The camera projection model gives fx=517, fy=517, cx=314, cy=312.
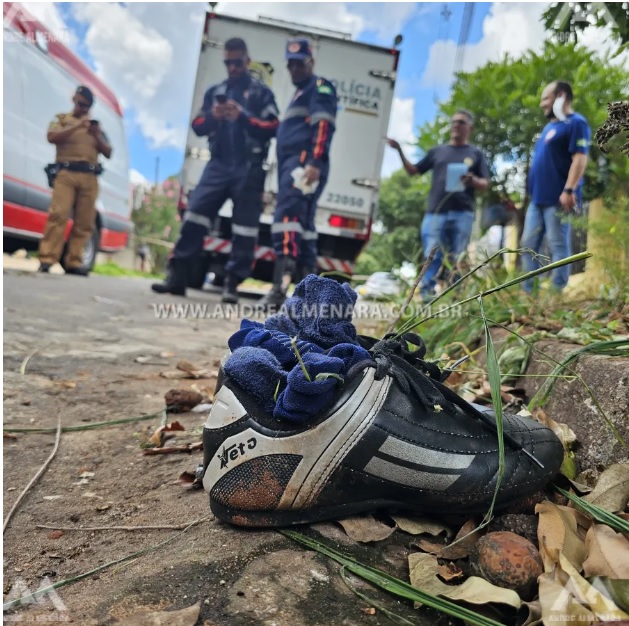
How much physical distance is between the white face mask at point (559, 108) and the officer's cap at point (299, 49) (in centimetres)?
355

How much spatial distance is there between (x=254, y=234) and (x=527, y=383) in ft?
16.3

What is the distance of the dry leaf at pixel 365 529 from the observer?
0.97 m

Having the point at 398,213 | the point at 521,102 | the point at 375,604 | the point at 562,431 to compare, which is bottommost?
the point at 375,604

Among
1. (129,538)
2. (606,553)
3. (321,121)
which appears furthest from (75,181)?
(606,553)

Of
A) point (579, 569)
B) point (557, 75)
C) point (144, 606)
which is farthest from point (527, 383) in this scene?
point (557, 75)

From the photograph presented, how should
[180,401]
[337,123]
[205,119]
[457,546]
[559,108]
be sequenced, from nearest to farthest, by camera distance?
[457,546] → [180,401] → [559,108] → [205,119] → [337,123]

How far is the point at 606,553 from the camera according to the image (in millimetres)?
807

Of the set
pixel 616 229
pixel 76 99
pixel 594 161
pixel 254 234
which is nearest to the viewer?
pixel 616 229

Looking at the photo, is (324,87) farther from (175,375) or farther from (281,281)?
(175,375)

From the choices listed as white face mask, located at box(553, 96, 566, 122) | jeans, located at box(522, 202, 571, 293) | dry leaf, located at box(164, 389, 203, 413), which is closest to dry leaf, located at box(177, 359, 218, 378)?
dry leaf, located at box(164, 389, 203, 413)

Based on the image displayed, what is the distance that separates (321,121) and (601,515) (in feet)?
18.2

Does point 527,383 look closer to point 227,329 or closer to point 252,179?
point 227,329

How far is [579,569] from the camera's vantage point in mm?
828

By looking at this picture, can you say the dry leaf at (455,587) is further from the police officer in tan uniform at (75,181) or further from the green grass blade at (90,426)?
the police officer in tan uniform at (75,181)
